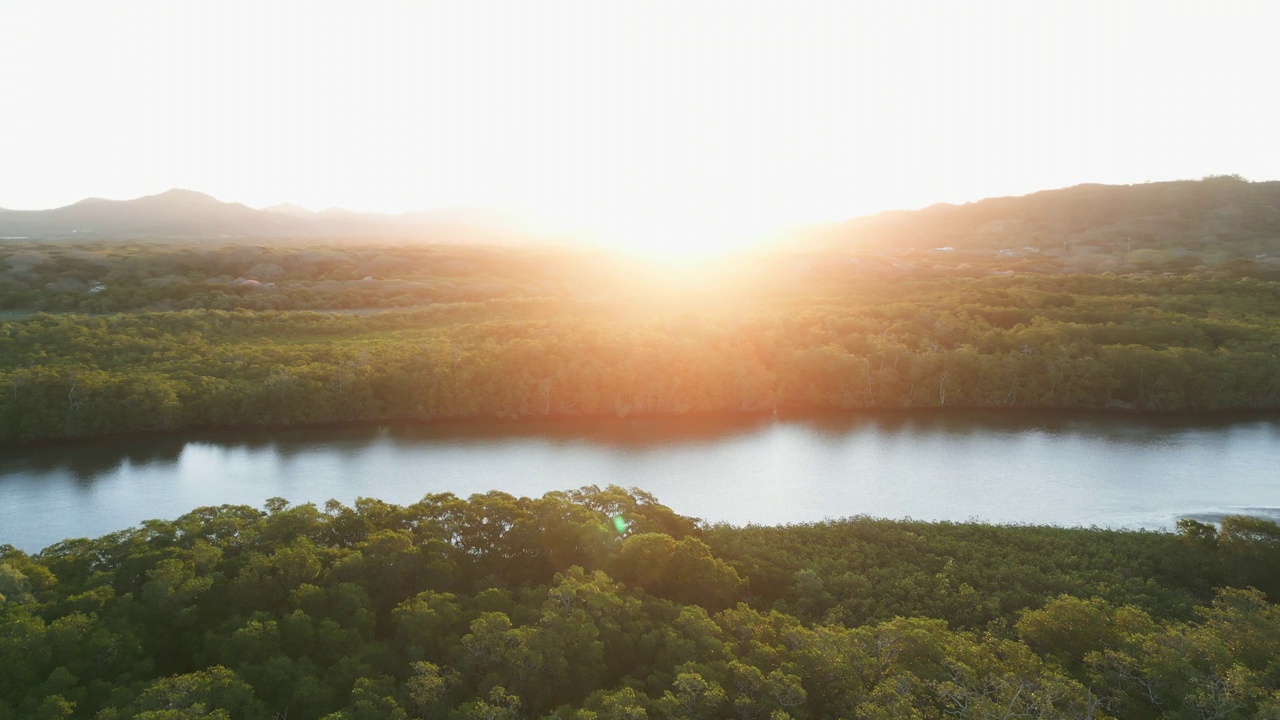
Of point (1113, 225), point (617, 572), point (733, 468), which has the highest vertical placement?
point (1113, 225)

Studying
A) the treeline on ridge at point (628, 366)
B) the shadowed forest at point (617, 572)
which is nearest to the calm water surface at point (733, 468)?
the treeline on ridge at point (628, 366)

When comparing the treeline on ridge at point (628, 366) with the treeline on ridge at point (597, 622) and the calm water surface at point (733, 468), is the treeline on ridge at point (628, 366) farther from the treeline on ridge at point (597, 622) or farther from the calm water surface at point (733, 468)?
the treeline on ridge at point (597, 622)

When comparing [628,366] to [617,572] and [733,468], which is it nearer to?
[733,468]

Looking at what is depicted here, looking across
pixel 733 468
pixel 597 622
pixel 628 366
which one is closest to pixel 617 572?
pixel 597 622

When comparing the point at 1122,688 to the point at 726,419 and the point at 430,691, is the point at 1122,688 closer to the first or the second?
the point at 430,691

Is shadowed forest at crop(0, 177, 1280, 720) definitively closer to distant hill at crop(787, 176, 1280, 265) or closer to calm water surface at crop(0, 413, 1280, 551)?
calm water surface at crop(0, 413, 1280, 551)
